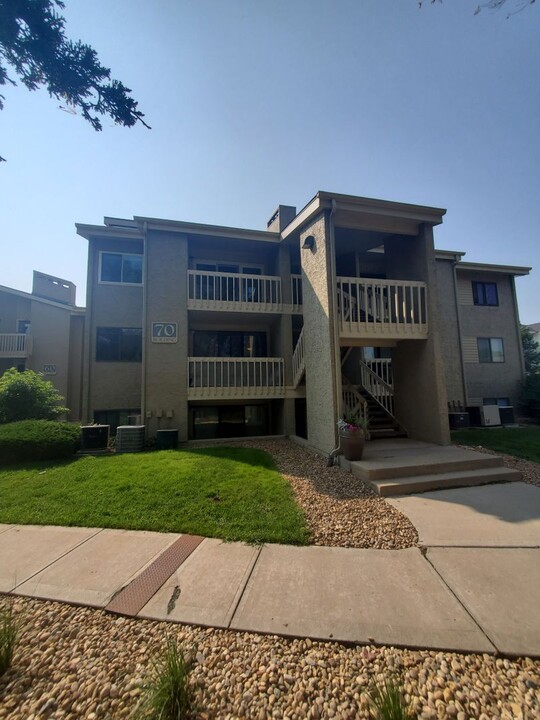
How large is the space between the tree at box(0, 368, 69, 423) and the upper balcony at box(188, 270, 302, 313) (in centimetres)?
524

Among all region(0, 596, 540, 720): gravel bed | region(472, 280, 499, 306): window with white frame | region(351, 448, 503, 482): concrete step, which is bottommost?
region(0, 596, 540, 720): gravel bed

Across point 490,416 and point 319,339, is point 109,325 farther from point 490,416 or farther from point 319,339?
point 490,416

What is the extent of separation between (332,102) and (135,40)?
453cm

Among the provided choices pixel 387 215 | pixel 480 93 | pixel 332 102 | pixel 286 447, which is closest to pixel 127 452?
pixel 286 447

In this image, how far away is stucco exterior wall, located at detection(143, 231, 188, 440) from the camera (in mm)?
9805

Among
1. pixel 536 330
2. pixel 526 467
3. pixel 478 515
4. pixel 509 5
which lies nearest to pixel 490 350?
pixel 526 467

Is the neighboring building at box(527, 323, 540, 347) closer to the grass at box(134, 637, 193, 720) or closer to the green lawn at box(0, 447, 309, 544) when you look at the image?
the green lawn at box(0, 447, 309, 544)

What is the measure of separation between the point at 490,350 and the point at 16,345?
75.7 feet

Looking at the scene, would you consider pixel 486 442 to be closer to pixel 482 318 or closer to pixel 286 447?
pixel 286 447

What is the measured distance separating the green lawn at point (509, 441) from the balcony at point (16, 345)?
61.2 ft

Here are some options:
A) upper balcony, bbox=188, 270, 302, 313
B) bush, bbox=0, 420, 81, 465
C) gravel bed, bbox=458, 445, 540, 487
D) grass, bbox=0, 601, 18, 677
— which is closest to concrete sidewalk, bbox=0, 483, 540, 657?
grass, bbox=0, 601, 18, 677

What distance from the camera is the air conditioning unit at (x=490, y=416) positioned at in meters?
12.6

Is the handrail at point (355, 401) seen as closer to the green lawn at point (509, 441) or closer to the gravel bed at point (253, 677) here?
the green lawn at point (509, 441)

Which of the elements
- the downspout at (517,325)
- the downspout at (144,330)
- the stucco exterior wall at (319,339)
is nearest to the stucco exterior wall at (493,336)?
the downspout at (517,325)
